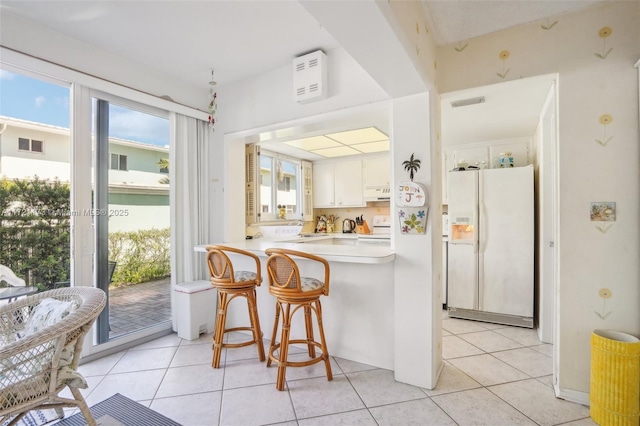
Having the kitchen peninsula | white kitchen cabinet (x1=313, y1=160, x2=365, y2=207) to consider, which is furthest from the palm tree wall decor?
white kitchen cabinet (x1=313, y1=160, x2=365, y2=207)

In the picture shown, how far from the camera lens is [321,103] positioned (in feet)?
8.88

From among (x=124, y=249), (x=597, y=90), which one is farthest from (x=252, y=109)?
(x=597, y=90)

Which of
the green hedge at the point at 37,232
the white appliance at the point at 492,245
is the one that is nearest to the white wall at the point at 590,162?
the white appliance at the point at 492,245

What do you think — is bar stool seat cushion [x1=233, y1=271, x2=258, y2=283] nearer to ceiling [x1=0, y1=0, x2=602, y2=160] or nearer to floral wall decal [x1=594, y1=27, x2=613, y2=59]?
ceiling [x1=0, y1=0, x2=602, y2=160]

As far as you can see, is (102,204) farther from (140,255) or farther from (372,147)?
(372,147)

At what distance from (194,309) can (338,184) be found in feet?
10.3

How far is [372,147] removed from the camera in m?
4.45

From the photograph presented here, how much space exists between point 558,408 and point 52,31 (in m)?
4.42

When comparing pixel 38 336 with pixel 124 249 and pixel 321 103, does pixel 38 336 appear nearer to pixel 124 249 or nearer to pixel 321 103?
pixel 124 249

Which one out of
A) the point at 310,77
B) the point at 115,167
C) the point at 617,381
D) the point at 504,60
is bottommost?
the point at 617,381

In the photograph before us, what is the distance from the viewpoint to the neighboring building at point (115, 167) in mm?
2236

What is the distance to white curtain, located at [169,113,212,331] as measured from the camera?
3.19 m

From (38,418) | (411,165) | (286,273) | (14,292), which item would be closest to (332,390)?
(286,273)

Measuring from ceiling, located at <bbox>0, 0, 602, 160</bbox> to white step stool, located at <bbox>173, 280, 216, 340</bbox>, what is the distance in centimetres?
215
